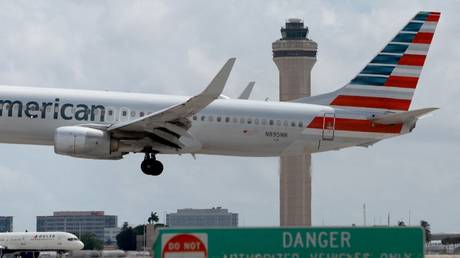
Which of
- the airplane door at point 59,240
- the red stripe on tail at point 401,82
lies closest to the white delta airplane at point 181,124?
the red stripe on tail at point 401,82

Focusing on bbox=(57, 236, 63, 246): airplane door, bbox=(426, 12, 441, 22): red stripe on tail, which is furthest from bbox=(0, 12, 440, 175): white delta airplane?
bbox=(57, 236, 63, 246): airplane door

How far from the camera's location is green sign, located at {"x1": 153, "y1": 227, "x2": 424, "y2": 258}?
39.8ft

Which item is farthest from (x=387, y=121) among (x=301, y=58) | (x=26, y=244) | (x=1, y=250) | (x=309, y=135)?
(x=301, y=58)

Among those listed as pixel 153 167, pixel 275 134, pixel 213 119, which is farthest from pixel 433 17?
pixel 153 167

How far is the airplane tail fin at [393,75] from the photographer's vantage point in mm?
51750

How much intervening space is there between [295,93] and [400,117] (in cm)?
14356

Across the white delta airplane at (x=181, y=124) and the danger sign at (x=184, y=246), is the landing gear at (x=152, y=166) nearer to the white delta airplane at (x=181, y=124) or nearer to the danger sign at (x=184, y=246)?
the white delta airplane at (x=181, y=124)

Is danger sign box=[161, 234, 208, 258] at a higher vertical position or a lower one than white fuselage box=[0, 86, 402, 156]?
lower

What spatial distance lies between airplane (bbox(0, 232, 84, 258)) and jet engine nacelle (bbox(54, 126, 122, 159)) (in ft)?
156

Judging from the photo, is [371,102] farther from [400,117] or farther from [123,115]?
[123,115]

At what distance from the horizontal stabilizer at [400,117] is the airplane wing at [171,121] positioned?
807 cm

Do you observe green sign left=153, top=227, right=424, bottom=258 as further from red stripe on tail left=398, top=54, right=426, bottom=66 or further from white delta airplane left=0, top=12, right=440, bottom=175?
red stripe on tail left=398, top=54, right=426, bottom=66

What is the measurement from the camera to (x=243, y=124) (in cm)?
4794

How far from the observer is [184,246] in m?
12.2
